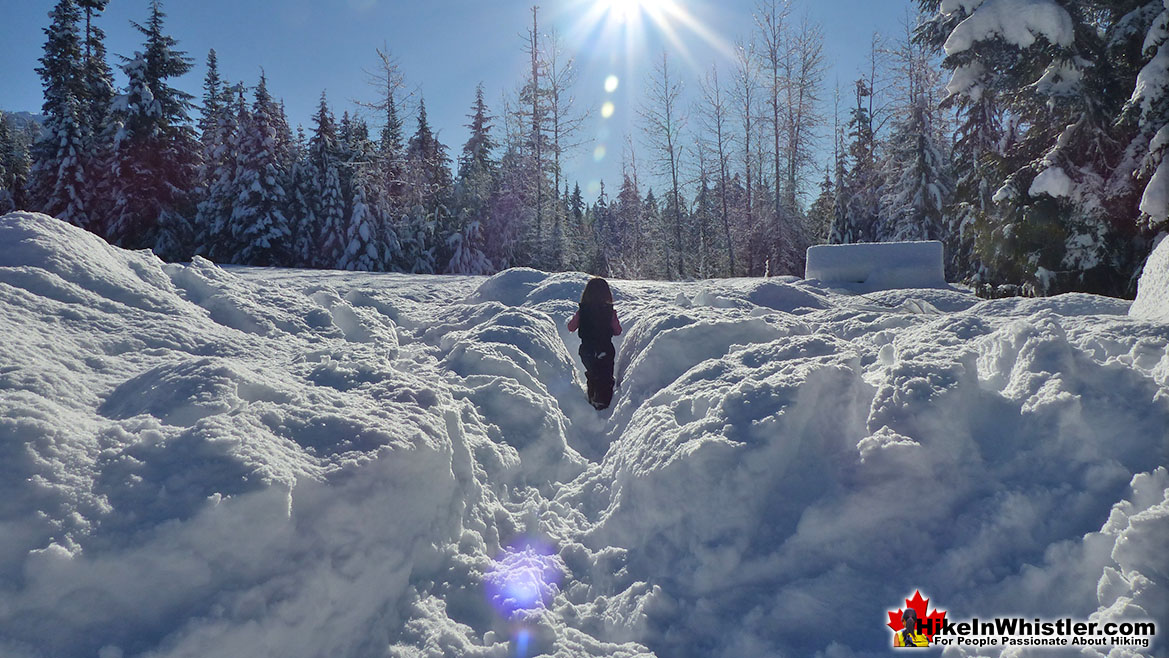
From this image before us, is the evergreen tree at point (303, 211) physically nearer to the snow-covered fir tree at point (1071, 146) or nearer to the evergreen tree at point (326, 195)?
the evergreen tree at point (326, 195)

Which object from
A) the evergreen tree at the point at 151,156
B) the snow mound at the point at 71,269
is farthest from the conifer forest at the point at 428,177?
the snow mound at the point at 71,269

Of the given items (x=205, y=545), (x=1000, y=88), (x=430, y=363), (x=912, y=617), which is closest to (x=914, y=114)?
(x=1000, y=88)

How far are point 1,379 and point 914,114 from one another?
28.6 metres

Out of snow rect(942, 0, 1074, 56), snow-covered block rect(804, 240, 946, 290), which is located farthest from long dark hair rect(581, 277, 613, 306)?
snow rect(942, 0, 1074, 56)

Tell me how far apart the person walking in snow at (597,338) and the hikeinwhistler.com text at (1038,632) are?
408 cm

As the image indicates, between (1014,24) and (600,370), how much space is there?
9.77 m

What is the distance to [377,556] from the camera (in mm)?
2854

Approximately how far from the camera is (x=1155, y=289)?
4.42 meters

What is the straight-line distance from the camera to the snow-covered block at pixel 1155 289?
4.13 metres

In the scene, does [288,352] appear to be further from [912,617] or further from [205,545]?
[912,617]

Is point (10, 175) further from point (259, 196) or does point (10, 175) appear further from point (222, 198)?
point (259, 196)

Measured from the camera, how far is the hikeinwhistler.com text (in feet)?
7.04

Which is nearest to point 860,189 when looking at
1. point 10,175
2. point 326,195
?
point 326,195

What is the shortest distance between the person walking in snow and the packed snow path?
5.31 ft
